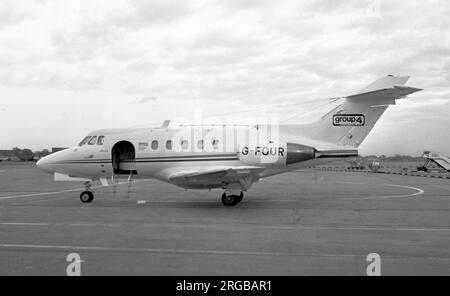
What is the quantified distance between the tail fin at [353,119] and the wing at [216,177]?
3115 millimetres

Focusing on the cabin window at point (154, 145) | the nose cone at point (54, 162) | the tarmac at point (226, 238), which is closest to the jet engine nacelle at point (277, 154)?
the tarmac at point (226, 238)

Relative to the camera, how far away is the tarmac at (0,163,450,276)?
265 inches

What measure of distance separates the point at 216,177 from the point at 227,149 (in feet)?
5.18

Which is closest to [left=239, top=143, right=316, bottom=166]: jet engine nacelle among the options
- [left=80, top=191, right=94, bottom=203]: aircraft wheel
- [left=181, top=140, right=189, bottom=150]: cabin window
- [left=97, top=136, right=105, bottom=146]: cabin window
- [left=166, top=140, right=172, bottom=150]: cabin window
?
[left=181, top=140, right=189, bottom=150]: cabin window

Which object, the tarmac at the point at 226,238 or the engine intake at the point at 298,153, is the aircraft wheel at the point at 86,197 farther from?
the engine intake at the point at 298,153

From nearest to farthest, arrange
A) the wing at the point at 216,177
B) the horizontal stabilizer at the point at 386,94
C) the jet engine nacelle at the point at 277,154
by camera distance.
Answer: the wing at the point at 216,177
the horizontal stabilizer at the point at 386,94
the jet engine nacelle at the point at 277,154

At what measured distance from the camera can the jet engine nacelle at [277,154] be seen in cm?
1434

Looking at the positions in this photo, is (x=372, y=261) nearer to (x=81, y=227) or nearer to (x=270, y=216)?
(x=270, y=216)

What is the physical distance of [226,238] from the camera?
912 centimetres

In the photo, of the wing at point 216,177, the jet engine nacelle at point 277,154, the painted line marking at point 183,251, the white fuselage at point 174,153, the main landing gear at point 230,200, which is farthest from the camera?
the main landing gear at point 230,200

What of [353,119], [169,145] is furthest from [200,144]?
[353,119]

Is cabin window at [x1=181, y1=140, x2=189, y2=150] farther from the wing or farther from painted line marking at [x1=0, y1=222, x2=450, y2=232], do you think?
painted line marking at [x1=0, y1=222, x2=450, y2=232]
